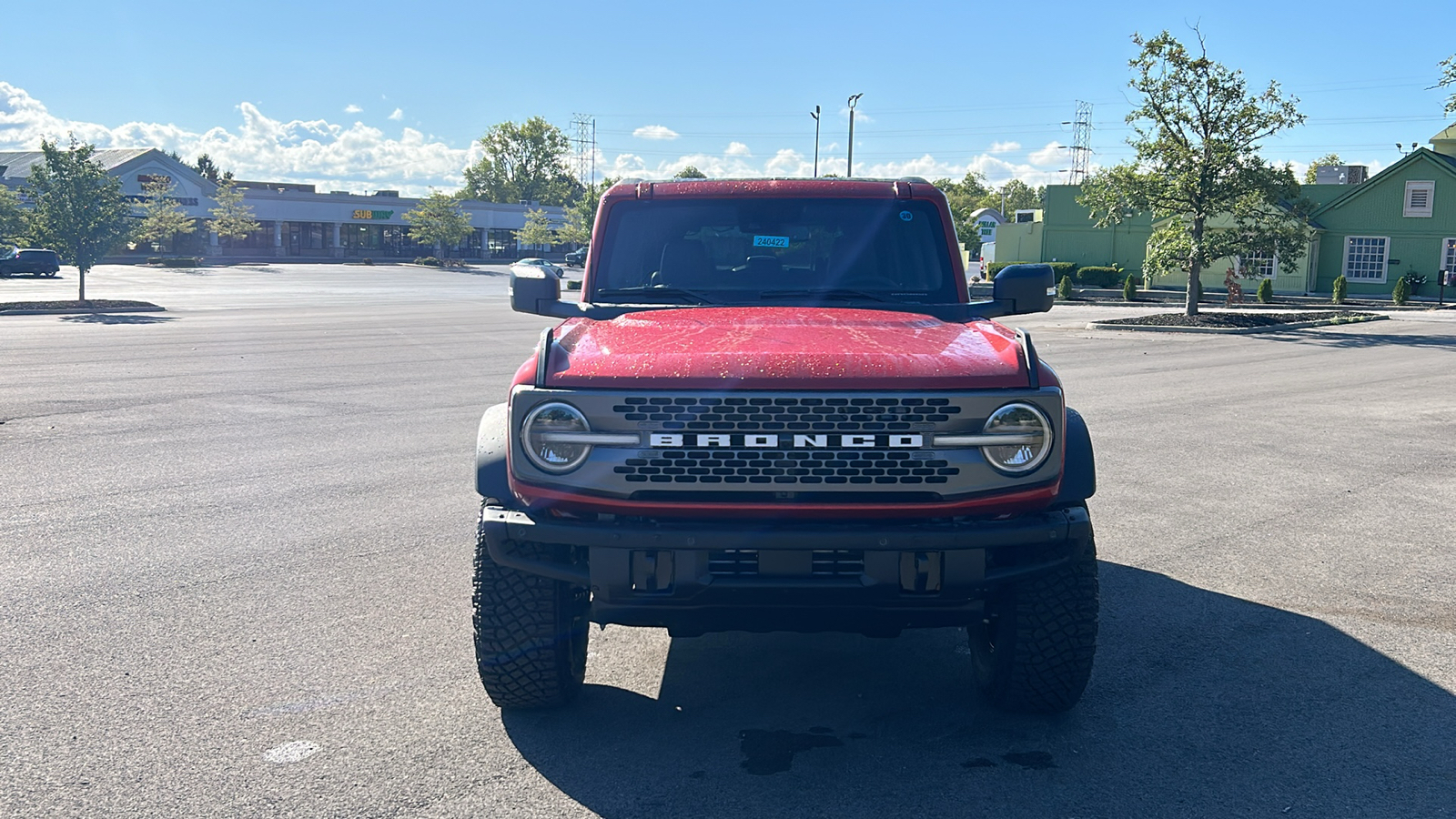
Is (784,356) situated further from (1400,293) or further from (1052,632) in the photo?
(1400,293)

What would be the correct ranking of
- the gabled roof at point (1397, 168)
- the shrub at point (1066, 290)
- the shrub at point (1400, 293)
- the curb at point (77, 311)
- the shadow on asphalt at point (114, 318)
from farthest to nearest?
1. the gabled roof at point (1397, 168)
2. the shrub at point (1066, 290)
3. the shrub at point (1400, 293)
4. the curb at point (77, 311)
5. the shadow on asphalt at point (114, 318)

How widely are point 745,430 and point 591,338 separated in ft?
2.66

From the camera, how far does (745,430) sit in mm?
3697

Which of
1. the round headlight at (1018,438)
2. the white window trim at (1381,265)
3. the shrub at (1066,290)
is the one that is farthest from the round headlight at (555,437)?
the white window trim at (1381,265)

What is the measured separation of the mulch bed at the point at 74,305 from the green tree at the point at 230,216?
179 feet

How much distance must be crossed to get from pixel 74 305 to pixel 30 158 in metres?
78.6

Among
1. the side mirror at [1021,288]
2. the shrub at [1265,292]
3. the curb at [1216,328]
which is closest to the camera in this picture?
the side mirror at [1021,288]

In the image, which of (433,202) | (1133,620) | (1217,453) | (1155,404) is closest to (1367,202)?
(1155,404)

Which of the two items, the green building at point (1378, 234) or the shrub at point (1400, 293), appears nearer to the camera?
the shrub at point (1400, 293)

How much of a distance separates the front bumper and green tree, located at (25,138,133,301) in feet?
105

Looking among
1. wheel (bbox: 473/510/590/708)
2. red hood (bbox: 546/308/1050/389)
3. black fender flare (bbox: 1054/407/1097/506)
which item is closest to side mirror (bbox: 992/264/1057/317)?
red hood (bbox: 546/308/1050/389)

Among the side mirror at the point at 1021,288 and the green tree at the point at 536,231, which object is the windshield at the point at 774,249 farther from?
the green tree at the point at 536,231

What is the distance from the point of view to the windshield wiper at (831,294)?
5094mm

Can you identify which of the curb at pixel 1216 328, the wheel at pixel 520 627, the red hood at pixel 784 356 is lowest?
the wheel at pixel 520 627
